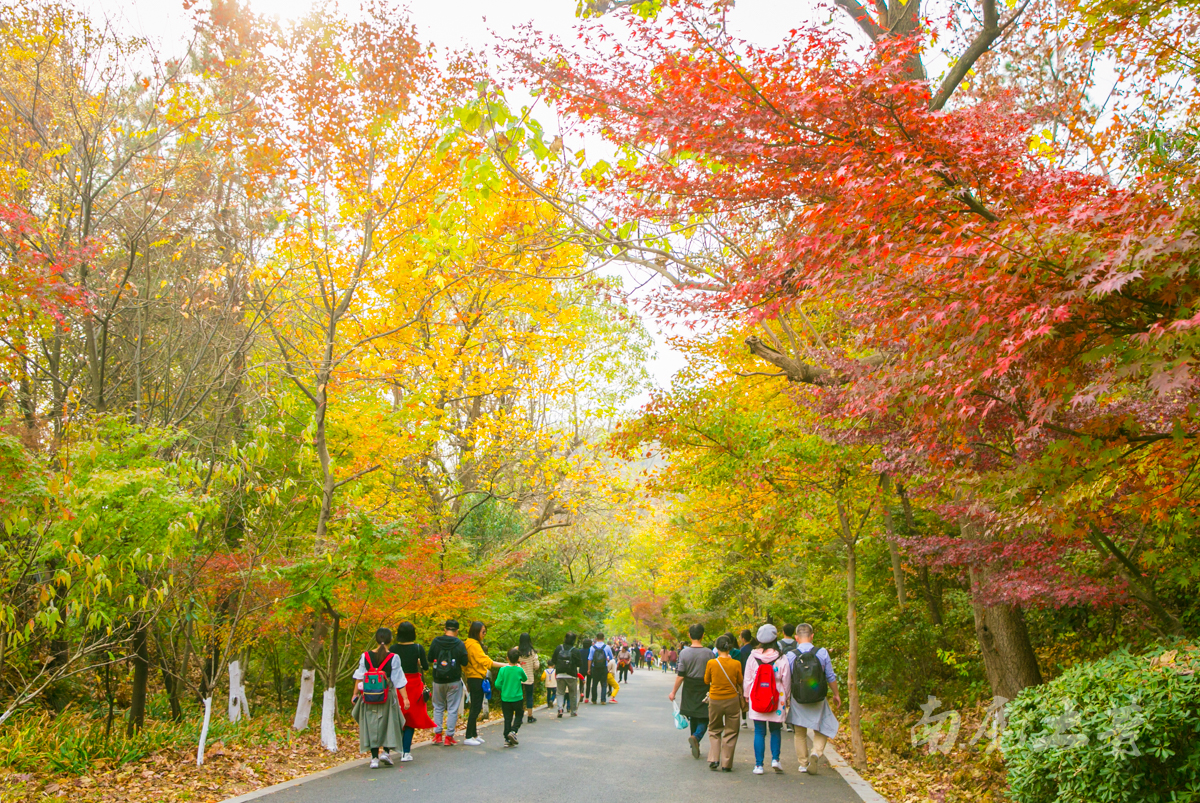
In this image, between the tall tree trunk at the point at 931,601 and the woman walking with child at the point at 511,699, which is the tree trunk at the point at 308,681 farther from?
the tall tree trunk at the point at 931,601

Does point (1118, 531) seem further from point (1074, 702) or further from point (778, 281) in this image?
point (778, 281)

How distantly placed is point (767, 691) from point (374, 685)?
446 centimetres

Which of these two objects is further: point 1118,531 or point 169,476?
point 169,476

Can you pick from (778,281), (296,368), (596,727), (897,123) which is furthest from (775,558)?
(897,123)

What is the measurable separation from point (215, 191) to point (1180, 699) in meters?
14.3

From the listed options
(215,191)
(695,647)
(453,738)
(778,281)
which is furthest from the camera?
(215,191)

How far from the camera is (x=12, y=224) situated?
8.54 meters

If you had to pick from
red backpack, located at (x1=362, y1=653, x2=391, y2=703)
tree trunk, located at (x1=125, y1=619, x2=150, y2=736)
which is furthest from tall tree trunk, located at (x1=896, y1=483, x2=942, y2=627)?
tree trunk, located at (x1=125, y1=619, x2=150, y2=736)

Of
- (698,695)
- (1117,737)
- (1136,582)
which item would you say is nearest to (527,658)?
(698,695)

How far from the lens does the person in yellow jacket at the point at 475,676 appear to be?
1049 centimetres

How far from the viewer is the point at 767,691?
8.79 m

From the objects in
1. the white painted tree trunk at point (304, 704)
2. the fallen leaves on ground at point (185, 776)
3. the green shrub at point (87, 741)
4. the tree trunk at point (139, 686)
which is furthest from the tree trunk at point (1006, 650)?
the tree trunk at point (139, 686)

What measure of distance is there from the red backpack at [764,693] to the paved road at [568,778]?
2.34 ft

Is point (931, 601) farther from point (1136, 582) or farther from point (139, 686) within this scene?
point (139, 686)
